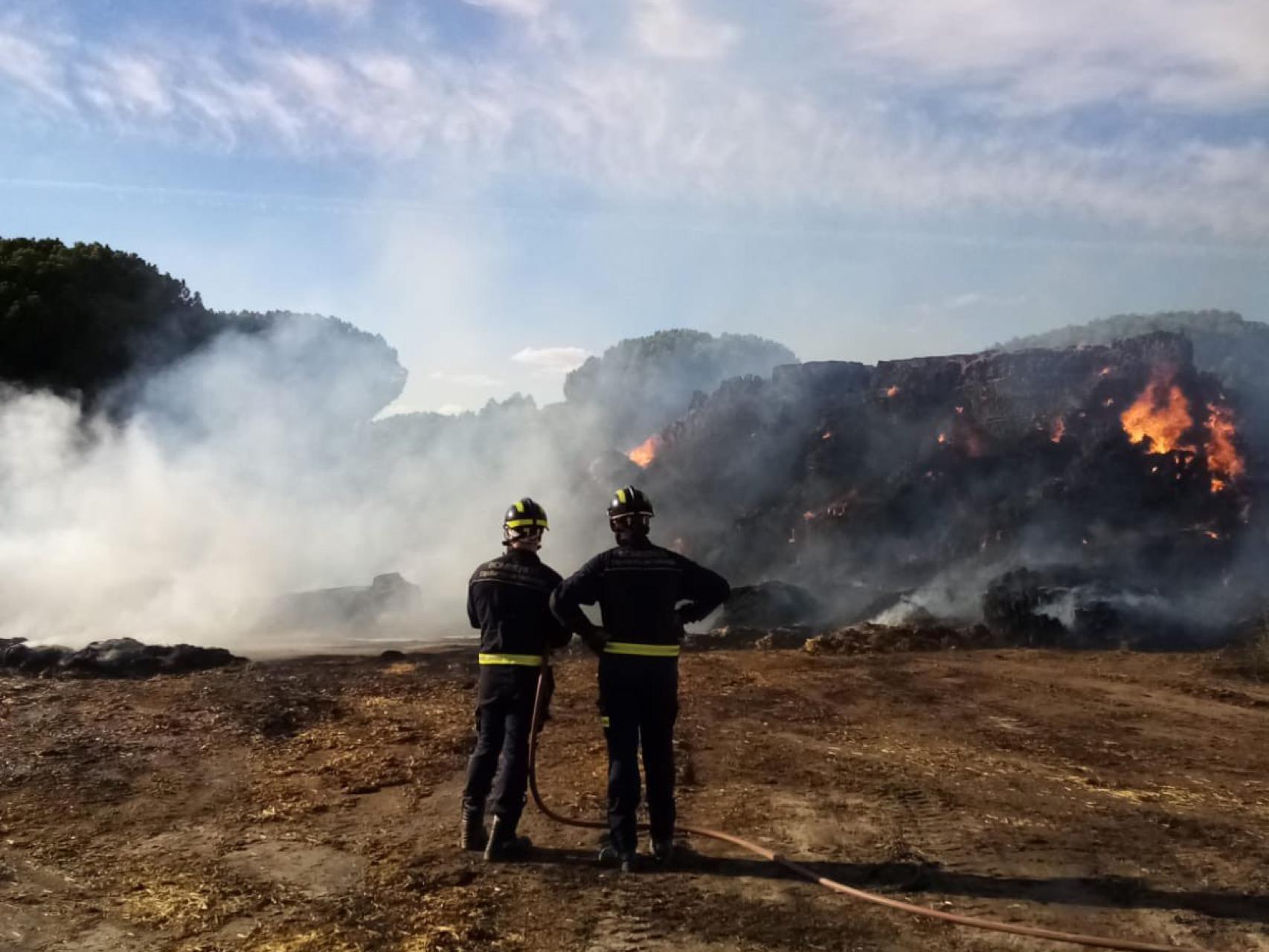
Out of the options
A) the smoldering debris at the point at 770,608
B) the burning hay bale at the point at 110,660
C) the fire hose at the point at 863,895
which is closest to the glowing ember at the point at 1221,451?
the smoldering debris at the point at 770,608

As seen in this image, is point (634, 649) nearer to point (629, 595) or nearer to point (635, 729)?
point (629, 595)

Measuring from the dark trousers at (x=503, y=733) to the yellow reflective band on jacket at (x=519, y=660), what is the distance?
0.02 metres

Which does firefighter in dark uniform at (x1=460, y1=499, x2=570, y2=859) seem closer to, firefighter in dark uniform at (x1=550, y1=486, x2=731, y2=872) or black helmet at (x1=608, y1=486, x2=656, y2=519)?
firefighter in dark uniform at (x1=550, y1=486, x2=731, y2=872)

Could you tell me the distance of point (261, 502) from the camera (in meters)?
27.8

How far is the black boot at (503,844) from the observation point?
566 centimetres

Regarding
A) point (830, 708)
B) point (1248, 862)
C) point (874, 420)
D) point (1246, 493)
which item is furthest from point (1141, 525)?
point (1248, 862)

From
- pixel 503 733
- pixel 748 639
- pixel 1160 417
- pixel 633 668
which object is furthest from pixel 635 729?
pixel 1160 417

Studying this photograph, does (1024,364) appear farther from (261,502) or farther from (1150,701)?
(261,502)

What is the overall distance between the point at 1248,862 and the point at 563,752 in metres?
5.18

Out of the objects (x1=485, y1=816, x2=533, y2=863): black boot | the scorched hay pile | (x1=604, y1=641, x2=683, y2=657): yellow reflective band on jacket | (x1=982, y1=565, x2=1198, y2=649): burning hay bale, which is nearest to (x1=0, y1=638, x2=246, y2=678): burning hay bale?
(x1=485, y1=816, x2=533, y2=863): black boot

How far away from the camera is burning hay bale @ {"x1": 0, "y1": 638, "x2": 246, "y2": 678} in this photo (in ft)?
44.1

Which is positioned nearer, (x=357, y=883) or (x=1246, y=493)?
(x=357, y=883)

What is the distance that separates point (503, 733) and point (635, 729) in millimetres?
942

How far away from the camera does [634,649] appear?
5578mm
